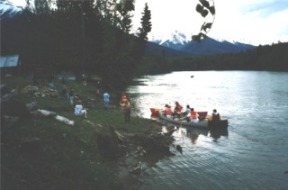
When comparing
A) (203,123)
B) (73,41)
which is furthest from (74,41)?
(203,123)

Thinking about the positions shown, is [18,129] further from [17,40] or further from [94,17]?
[94,17]

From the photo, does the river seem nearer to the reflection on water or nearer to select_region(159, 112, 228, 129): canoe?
the reflection on water

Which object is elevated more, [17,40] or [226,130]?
[17,40]

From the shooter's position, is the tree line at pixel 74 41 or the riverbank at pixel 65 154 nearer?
the riverbank at pixel 65 154

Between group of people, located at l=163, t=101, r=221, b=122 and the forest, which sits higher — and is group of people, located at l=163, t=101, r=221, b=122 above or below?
below

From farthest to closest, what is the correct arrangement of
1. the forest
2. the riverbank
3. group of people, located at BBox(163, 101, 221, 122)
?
the forest
group of people, located at BBox(163, 101, 221, 122)
the riverbank

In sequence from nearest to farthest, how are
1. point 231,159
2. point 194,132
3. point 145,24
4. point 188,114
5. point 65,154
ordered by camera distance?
point 65,154, point 231,159, point 194,132, point 188,114, point 145,24

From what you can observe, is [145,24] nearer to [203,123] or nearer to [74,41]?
[74,41]

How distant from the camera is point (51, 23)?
66562 millimetres

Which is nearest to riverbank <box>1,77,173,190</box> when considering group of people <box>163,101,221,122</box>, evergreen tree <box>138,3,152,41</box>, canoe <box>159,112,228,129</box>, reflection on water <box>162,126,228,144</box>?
reflection on water <box>162,126,228,144</box>

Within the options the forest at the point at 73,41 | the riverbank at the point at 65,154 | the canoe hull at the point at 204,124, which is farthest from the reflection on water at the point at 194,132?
the forest at the point at 73,41

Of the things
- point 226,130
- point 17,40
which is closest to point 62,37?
point 17,40

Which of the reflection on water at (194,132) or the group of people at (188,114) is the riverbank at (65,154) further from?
the group of people at (188,114)

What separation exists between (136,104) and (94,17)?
2089cm
